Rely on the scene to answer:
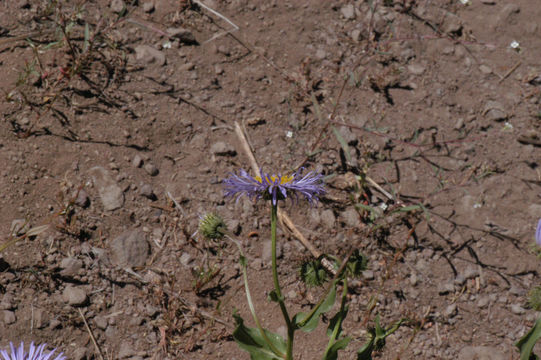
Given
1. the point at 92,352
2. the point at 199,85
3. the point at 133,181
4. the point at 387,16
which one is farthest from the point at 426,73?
the point at 92,352

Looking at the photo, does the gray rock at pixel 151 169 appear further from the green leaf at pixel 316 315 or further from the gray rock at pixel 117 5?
the green leaf at pixel 316 315

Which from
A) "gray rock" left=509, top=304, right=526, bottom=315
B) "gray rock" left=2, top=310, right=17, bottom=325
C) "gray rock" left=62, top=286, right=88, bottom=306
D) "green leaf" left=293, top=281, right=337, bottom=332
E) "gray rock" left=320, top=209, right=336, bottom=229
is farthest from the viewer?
"gray rock" left=320, top=209, right=336, bottom=229

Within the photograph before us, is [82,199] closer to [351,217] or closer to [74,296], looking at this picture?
[74,296]

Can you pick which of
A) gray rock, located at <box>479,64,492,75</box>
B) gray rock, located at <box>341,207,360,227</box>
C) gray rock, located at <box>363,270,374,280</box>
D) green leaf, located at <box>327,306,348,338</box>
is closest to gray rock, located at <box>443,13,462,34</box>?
gray rock, located at <box>479,64,492,75</box>

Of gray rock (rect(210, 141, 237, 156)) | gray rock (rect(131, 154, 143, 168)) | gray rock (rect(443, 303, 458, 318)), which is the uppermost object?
gray rock (rect(210, 141, 237, 156))

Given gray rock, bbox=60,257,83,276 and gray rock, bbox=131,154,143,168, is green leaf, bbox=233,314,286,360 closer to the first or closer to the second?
gray rock, bbox=60,257,83,276

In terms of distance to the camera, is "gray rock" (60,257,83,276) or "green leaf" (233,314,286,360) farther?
"gray rock" (60,257,83,276)

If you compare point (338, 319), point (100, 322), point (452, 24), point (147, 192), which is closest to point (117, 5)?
point (147, 192)

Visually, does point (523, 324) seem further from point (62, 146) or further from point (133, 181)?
point (62, 146)
